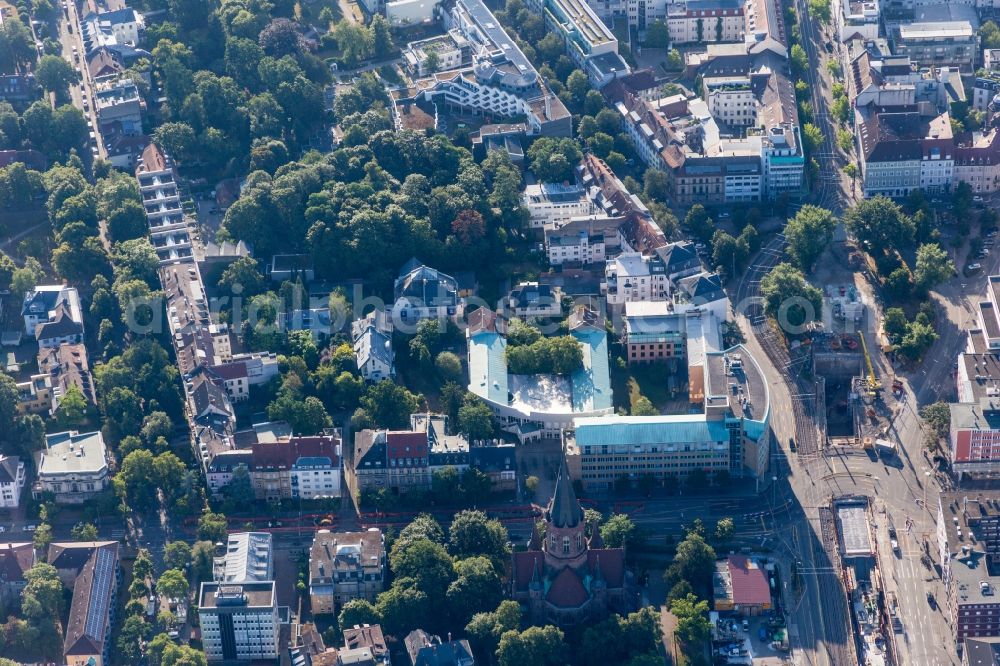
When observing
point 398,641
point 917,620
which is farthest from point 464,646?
point 917,620

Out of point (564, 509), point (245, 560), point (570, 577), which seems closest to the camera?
point (564, 509)

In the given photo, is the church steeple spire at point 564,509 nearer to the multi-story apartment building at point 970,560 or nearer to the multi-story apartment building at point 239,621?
the multi-story apartment building at point 239,621

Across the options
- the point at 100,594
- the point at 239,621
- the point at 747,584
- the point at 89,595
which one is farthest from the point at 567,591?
the point at 89,595

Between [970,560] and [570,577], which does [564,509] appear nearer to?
[570,577]

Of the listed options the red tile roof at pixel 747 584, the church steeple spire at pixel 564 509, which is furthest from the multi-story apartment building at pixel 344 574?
Answer: the red tile roof at pixel 747 584

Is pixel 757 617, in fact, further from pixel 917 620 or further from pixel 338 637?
pixel 338 637

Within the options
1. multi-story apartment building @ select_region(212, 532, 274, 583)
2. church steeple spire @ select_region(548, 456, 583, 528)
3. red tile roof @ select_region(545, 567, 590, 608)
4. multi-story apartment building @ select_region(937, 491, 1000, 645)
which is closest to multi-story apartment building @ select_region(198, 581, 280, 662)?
multi-story apartment building @ select_region(212, 532, 274, 583)
